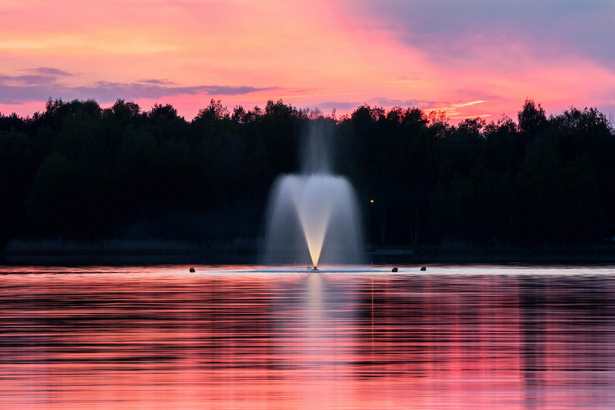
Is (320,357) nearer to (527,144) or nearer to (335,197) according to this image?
(335,197)

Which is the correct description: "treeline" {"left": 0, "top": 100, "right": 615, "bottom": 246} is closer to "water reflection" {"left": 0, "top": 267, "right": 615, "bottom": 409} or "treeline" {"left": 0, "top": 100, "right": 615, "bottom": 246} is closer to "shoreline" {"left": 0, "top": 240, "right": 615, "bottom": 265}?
"shoreline" {"left": 0, "top": 240, "right": 615, "bottom": 265}

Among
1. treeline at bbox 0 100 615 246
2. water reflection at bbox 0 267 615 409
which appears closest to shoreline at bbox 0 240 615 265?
treeline at bbox 0 100 615 246

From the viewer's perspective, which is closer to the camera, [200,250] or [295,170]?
[200,250]

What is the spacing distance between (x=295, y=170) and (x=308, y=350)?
137 metres

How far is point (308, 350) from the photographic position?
2677cm

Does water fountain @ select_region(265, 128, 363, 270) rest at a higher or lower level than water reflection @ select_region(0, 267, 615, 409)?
higher

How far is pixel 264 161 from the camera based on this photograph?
530ft

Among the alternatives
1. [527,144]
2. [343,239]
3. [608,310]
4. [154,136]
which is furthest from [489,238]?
[608,310]

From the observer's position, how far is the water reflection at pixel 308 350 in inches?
778

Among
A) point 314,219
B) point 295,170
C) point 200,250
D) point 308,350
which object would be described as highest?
point 295,170

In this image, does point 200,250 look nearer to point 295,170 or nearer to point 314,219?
point 295,170

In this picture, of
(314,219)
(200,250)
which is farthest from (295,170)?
(314,219)

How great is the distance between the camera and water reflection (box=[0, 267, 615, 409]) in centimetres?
1975

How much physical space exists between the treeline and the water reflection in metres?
101
